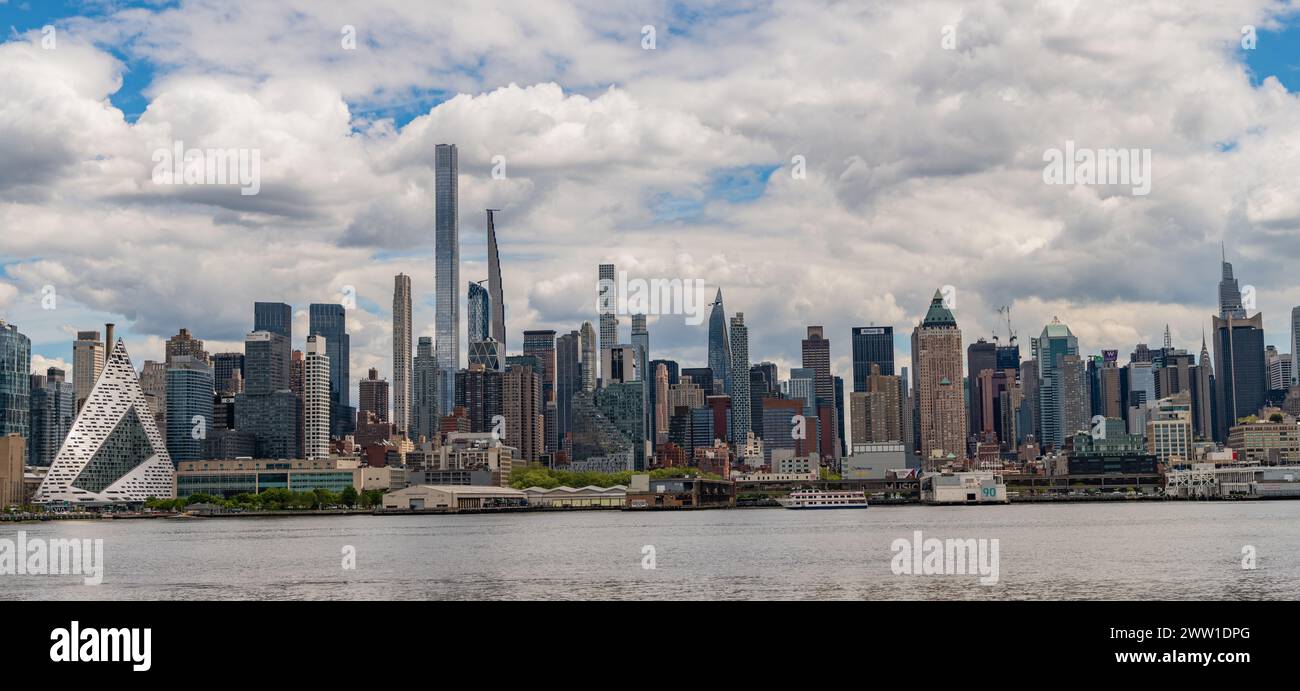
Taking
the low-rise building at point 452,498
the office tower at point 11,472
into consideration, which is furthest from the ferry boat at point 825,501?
the office tower at point 11,472

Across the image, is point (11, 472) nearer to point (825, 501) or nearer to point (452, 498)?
point (452, 498)
